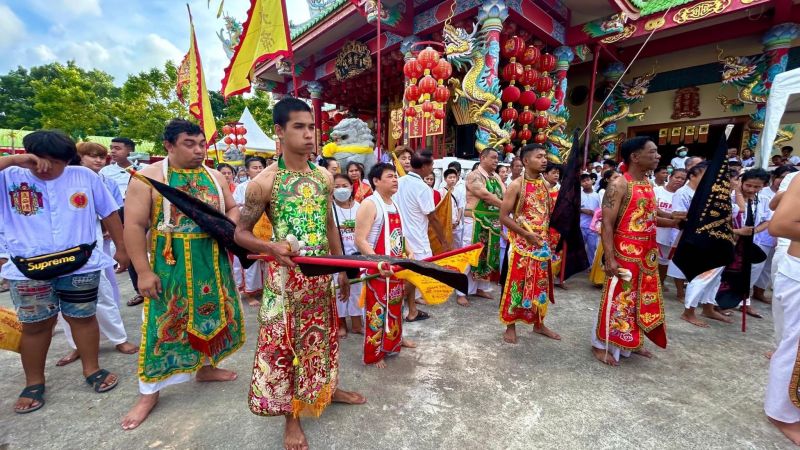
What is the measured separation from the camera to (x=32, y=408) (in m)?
2.34

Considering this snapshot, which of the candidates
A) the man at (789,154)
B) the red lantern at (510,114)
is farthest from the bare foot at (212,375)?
the man at (789,154)

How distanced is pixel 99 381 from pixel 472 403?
281cm

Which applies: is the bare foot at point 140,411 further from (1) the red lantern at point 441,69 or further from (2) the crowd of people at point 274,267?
(1) the red lantern at point 441,69

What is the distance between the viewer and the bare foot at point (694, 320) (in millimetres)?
3681

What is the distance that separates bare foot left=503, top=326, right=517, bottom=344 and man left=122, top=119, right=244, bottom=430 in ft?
8.13

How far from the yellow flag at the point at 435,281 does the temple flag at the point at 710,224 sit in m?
2.37

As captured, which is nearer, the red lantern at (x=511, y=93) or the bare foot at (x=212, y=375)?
the bare foot at (x=212, y=375)

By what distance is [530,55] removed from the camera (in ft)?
31.0

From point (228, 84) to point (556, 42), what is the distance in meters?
9.49

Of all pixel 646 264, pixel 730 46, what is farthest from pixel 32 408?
pixel 730 46

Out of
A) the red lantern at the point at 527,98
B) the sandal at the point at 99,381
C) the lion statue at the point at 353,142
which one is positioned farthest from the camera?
the red lantern at the point at 527,98

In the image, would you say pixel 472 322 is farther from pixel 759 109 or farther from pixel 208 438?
pixel 759 109

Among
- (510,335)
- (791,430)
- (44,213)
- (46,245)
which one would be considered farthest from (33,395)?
(791,430)

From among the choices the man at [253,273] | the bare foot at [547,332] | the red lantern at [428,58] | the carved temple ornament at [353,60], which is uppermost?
the carved temple ornament at [353,60]
